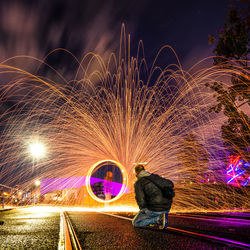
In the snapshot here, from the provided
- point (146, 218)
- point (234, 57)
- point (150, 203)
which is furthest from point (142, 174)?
point (234, 57)

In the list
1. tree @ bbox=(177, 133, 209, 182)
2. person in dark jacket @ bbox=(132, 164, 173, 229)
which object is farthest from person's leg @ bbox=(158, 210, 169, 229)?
tree @ bbox=(177, 133, 209, 182)

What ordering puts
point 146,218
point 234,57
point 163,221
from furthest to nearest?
point 234,57
point 146,218
point 163,221

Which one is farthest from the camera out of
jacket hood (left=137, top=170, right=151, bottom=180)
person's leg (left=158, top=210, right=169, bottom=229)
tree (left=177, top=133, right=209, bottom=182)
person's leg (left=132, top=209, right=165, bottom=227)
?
tree (left=177, top=133, right=209, bottom=182)

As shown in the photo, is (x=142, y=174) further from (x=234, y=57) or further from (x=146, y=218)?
(x=234, y=57)

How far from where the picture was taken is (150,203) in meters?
5.26

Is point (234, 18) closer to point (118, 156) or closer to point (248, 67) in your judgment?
point (248, 67)

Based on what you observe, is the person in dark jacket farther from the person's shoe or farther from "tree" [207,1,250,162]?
"tree" [207,1,250,162]

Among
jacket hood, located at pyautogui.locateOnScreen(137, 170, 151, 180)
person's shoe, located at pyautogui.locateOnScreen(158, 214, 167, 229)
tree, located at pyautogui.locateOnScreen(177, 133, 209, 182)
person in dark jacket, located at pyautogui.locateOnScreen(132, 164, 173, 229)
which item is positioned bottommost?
person's shoe, located at pyautogui.locateOnScreen(158, 214, 167, 229)

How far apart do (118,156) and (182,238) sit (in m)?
13.8

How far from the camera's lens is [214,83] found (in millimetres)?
17938

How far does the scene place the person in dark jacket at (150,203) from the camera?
17.1ft

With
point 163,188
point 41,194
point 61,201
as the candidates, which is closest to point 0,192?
point 163,188

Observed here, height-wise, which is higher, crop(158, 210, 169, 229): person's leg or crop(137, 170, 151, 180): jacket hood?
crop(137, 170, 151, 180): jacket hood

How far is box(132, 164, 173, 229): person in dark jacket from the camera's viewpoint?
520cm
